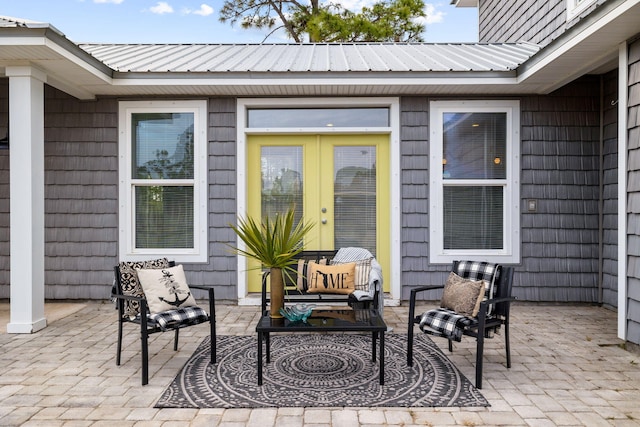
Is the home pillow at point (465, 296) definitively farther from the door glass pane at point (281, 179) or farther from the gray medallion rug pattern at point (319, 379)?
the door glass pane at point (281, 179)

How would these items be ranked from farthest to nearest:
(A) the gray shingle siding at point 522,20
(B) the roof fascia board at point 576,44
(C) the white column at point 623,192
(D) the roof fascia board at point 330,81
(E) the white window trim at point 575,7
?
(A) the gray shingle siding at point 522,20 → (E) the white window trim at point 575,7 → (D) the roof fascia board at point 330,81 → (C) the white column at point 623,192 → (B) the roof fascia board at point 576,44

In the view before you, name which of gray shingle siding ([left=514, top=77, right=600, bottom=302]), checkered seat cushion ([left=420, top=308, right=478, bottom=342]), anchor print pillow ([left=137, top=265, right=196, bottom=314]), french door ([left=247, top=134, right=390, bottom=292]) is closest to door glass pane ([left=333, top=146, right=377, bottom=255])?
french door ([left=247, top=134, right=390, bottom=292])

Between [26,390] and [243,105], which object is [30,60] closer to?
[243,105]

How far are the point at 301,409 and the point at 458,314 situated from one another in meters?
1.34

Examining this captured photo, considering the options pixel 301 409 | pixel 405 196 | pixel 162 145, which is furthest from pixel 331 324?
pixel 162 145

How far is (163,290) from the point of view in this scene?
3326 millimetres

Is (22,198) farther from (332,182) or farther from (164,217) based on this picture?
(332,182)

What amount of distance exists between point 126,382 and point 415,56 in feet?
16.5

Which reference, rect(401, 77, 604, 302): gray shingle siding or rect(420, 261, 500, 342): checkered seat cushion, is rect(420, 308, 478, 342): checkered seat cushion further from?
rect(401, 77, 604, 302): gray shingle siding

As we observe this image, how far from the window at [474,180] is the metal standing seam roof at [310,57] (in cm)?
59

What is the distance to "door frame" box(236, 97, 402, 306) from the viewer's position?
5203mm

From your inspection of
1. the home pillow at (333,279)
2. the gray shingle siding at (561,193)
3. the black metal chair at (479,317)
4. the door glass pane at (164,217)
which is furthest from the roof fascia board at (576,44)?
the door glass pane at (164,217)

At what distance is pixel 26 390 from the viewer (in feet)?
9.19

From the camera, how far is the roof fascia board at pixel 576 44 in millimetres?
3166
